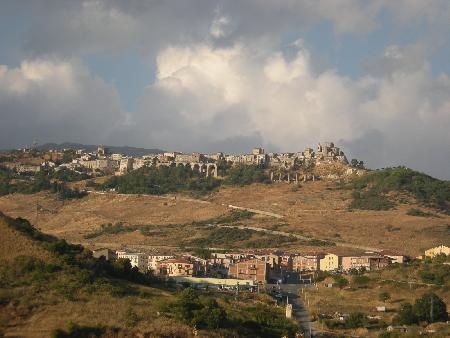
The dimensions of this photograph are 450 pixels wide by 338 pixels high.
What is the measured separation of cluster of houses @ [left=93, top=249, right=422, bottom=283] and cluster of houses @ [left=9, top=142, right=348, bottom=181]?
69082mm

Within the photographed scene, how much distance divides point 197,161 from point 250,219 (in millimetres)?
53793

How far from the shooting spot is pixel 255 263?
71875mm

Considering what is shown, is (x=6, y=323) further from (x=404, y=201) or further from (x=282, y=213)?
(x=404, y=201)

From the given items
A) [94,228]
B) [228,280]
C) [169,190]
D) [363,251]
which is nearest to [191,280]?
[228,280]

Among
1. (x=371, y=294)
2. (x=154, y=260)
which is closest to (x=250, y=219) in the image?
(x=154, y=260)

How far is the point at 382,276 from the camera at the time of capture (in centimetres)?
6538

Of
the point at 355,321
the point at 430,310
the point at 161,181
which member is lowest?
the point at 355,321

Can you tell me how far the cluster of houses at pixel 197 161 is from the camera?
513 ft

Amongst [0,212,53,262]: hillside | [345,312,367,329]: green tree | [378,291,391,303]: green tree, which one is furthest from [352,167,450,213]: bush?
[0,212,53,262]: hillside

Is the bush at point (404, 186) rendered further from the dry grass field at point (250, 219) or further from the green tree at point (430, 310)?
the green tree at point (430, 310)

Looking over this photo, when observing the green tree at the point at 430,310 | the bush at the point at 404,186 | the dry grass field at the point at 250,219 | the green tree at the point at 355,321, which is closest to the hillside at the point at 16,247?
the green tree at the point at 355,321

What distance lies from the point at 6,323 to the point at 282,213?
282 feet

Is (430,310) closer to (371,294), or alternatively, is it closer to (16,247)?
(371,294)

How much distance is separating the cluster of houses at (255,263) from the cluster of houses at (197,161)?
69.1 metres
